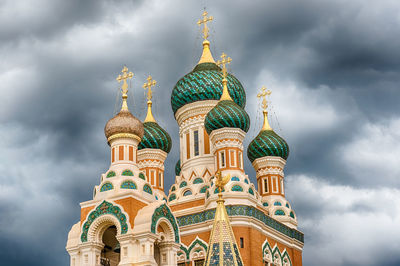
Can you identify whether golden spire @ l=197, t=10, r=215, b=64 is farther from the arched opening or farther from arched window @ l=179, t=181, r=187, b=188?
the arched opening

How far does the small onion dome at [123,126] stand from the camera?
1942 centimetres

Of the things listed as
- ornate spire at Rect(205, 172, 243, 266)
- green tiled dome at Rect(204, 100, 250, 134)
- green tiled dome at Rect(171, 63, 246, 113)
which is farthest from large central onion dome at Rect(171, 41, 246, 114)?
ornate spire at Rect(205, 172, 243, 266)

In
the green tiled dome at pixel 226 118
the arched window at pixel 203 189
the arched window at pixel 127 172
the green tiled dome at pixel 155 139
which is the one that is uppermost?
the green tiled dome at pixel 155 139

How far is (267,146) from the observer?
2523 centimetres

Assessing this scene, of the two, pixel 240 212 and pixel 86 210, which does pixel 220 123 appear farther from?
pixel 86 210

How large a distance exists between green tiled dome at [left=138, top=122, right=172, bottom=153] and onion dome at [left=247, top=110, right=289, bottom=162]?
3.19 metres

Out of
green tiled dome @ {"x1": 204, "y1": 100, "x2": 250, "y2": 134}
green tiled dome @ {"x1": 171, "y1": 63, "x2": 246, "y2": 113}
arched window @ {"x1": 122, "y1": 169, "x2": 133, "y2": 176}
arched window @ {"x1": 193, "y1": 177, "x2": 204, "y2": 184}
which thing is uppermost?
green tiled dome @ {"x1": 171, "y1": 63, "x2": 246, "y2": 113}

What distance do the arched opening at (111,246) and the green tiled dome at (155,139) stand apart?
6986 mm

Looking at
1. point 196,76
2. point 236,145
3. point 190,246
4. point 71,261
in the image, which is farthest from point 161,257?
point 196,76

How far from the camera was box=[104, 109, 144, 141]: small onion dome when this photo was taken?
19.4m

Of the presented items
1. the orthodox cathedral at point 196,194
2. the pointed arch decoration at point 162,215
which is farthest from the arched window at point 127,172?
the pointed arch decoration at point 162,215

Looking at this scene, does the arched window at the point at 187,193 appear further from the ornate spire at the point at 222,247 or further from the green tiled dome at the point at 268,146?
the ornate spire at the point at 222,247

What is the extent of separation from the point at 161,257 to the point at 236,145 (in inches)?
233

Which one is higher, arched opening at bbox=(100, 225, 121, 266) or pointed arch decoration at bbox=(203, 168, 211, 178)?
pointed arch decoration at bbox=(203, 168, 211, 178)
